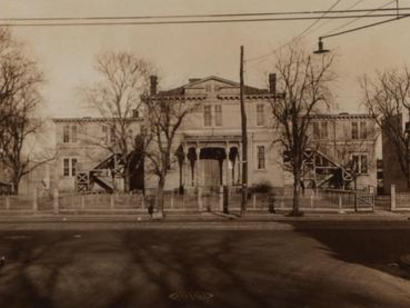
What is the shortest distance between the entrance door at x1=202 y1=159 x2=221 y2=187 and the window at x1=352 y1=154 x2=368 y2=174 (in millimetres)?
12959

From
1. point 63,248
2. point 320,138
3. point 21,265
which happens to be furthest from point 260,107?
point 21,265

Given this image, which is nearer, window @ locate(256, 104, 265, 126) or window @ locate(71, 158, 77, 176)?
window @ locate(256, 104, 265, 126)

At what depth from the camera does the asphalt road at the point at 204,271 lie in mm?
12320

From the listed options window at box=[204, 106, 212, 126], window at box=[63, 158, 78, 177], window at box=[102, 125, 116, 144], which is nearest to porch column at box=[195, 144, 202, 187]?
window at box=[204, 106, 212, 126]

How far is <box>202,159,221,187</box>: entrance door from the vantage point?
5044 centimetres

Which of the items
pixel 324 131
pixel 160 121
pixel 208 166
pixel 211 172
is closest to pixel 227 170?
pixel 211 172

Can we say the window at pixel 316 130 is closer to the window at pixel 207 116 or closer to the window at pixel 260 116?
the window at pixel 260 116

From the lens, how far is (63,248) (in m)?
20.9

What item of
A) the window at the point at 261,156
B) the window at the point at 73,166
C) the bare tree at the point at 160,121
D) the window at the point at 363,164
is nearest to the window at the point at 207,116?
the bare tree at the point at 160,121

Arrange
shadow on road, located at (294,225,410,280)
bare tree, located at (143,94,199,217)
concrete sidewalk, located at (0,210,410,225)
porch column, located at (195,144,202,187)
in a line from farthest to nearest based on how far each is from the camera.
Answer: porch column, located at (195,144,202,187) < bare tree, located at (143,94,199,217) < concrete sidewalk, located at (0,210,410,225) < shadow on road, located at (294,225,410,280)

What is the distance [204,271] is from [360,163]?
1704 inches

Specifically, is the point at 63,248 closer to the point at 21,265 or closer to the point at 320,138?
the point at 21,265

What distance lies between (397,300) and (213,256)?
23.9 feet

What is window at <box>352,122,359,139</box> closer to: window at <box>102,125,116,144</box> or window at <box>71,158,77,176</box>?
window at <box>102,125,116,144</box>
